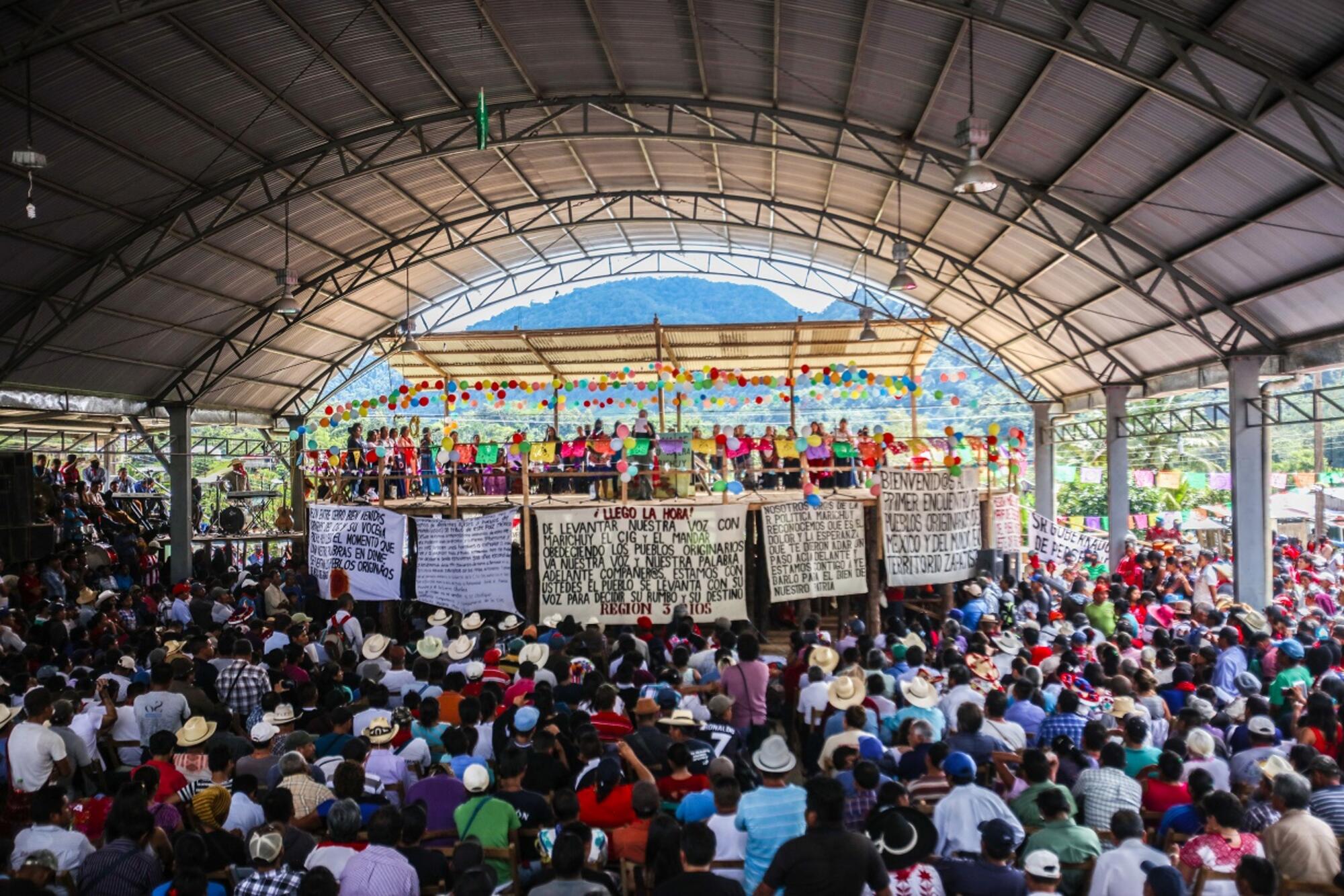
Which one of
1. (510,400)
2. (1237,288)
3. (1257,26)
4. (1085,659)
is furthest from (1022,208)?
(510,400)

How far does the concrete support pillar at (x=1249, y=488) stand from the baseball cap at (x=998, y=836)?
43.1 ft

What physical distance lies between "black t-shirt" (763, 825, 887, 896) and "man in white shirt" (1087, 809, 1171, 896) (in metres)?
1.18

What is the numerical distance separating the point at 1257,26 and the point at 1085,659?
6574 mm

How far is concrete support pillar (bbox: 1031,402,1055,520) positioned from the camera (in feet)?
85.1

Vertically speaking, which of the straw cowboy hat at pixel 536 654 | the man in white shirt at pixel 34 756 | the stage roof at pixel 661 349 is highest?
the stage roof at pixel 661 349

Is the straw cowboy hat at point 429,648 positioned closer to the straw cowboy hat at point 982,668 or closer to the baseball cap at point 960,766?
the straw cowboy hat at point 982,668

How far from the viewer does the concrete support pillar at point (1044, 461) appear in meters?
26.0

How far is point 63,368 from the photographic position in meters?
A: 18.0

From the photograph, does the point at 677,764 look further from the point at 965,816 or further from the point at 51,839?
the point at 51,839

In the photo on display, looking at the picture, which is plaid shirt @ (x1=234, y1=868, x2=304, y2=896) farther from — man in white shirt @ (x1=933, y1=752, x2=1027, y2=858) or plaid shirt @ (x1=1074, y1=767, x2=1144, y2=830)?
plaid shirt @ (x1=1074, y1=767, x2=1144, y2=830)

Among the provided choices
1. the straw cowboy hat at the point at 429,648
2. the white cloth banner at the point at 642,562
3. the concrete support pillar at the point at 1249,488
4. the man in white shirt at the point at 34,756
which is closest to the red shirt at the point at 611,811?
the man in white shirt at the point at 34,756

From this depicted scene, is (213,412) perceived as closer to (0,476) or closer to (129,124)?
(0,476)

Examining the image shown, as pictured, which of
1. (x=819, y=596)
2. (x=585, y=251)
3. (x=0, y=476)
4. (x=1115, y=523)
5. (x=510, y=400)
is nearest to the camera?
(x=819, y=596)

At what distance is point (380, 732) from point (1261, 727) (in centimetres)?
611
